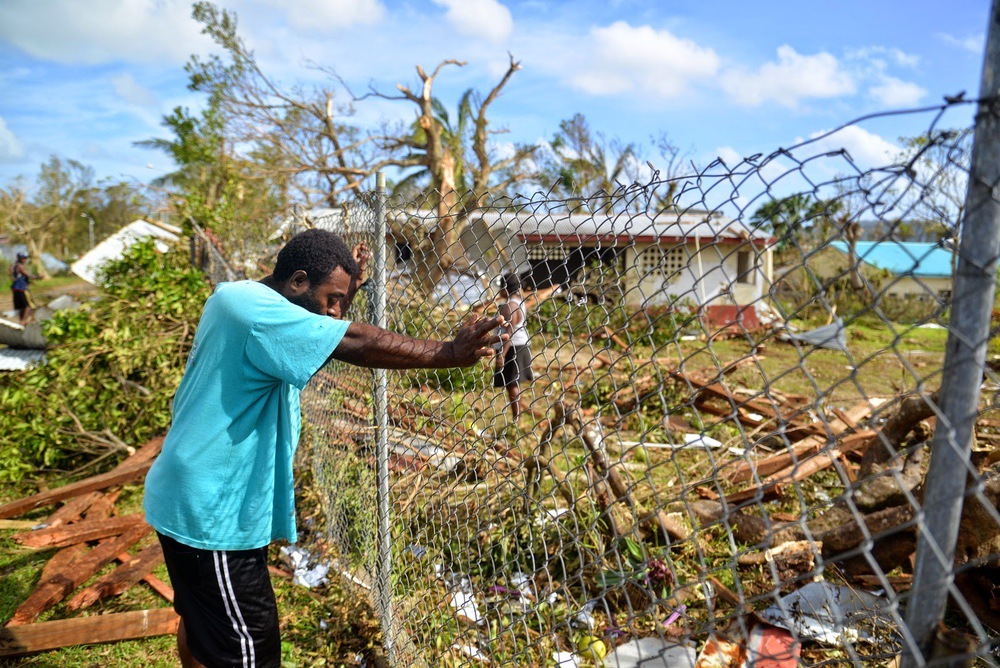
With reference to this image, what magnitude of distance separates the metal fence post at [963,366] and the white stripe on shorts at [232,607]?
79.7 inches

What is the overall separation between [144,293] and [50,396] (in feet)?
4.82

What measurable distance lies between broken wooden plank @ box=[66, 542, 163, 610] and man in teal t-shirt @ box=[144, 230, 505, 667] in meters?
1.68

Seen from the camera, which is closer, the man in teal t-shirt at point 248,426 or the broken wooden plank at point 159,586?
the man in teal t-shirt at point 248,426

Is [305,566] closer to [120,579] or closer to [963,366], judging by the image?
[120,579]

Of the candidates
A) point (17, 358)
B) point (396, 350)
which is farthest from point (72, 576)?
point (17, 358)

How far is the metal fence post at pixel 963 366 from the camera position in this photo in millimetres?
941

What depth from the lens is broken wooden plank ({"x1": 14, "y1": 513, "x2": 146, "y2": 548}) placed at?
4.53 m

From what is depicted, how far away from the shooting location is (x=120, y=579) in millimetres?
3965

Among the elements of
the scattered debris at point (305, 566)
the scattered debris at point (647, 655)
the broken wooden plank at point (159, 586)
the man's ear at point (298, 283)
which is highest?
the man's ear at point (298, 283)

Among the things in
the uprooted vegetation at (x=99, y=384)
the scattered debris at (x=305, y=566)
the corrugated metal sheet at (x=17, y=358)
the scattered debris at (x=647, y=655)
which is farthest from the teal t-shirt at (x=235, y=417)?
the corrugated metal sheet at (x=17, y=358)

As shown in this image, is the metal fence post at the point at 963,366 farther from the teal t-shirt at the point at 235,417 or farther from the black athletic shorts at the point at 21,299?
the black athletic shorts at the point at 21,299

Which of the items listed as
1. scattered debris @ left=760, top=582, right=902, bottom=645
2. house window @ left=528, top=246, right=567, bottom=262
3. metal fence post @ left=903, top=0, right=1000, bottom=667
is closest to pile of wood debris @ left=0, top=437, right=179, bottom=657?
house window @ left=528, top=246, right=567, bottom=262

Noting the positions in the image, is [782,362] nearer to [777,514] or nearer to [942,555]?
[777,514]

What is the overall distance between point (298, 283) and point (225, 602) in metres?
1.11
